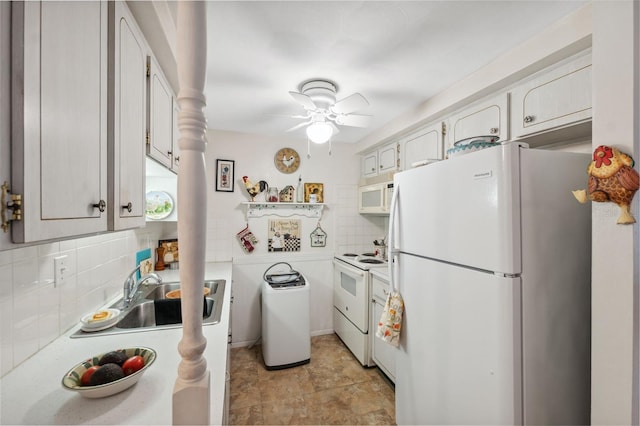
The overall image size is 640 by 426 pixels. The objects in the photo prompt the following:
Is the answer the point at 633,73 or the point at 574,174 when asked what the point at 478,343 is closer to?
the point at 574,174

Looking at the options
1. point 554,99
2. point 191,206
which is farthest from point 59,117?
point 554,99

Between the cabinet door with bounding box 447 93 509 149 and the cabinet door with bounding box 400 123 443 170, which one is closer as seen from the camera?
the cabinet door with bounding box 447 93 509 149

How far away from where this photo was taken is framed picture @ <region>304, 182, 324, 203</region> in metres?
3.19

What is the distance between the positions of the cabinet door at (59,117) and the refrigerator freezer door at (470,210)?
1352mm

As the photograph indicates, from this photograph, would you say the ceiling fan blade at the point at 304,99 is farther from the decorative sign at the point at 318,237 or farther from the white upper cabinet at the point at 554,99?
the decorative sign at the point at 318,237

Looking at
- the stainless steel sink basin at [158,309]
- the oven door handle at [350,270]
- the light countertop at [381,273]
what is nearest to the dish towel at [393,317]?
the light countertop at [381,273]

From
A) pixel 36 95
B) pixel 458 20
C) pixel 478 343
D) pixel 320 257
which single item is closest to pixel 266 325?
pixel 320 257

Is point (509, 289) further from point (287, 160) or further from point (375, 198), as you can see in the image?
point (287, 160)

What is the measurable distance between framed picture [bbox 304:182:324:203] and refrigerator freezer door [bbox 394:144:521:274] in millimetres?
1682

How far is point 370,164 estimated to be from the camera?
3234mm

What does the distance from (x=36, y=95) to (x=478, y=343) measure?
1.59 metres

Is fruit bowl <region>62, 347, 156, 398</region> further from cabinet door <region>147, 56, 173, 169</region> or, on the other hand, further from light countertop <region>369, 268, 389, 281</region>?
light countertop <region>369, 268, 389, 281</region>

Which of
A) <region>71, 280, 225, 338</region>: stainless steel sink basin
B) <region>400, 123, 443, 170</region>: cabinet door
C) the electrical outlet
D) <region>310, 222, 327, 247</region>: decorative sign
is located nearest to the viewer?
the electrical outlet

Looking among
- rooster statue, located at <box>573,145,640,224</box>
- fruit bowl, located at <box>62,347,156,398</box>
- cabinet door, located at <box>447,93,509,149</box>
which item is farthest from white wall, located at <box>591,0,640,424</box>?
fruit bowl, located at <box>62,347,156,398</box>
